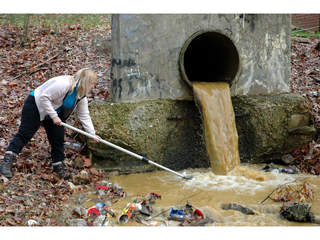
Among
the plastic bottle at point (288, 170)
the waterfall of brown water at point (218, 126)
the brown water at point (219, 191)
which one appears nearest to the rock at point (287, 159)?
the plastic bottle at point (288, 170)

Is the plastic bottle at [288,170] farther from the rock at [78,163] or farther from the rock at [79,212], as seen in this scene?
the rock at [79,212]

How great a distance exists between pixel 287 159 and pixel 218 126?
1.62 metres

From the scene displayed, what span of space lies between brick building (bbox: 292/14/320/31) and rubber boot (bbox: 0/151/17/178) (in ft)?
36.8

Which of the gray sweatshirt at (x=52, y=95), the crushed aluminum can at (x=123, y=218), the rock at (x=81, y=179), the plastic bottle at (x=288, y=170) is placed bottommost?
the plastic bottle at (x=288, y=170)

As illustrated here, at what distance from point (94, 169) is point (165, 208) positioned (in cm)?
169

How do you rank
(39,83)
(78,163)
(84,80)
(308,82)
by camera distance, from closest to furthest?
(84,80) → (78,163) → (39,83) → (308,82)

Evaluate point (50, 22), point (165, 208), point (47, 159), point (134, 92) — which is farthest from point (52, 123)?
point (50, 22)

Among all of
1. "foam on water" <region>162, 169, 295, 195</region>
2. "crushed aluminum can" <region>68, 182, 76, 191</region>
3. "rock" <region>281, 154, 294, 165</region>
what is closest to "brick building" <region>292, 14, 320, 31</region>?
"rock" <region>281, 154, 294, 165</region>

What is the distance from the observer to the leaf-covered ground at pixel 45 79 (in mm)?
4547

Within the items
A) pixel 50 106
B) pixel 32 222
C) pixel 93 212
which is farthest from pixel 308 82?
pixel 32 222

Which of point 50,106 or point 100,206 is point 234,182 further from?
point 50,106

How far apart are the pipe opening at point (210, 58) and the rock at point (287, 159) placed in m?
1.67

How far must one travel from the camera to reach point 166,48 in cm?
622

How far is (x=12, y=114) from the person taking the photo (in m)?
7.31
